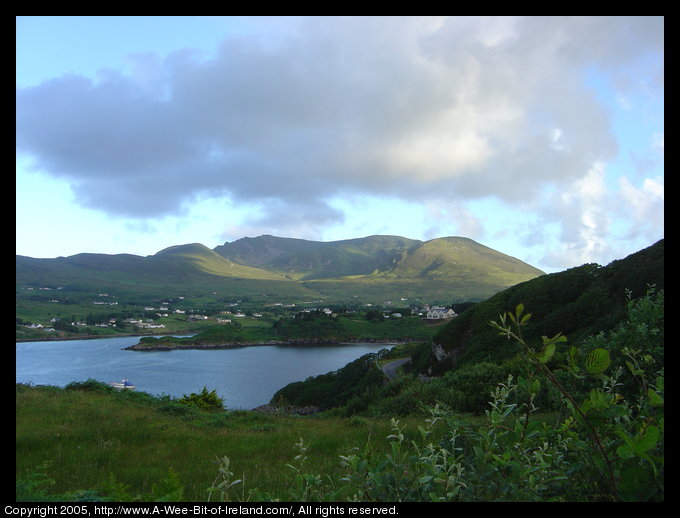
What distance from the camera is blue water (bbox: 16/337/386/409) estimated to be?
257ft

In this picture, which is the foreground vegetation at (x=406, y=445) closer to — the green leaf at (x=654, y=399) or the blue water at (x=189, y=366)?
the green leaf at (x=654, y=399)

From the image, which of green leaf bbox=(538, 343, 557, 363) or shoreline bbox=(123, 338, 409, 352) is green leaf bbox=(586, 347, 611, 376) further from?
shoreline bbox=(123, 338, 409, 352)

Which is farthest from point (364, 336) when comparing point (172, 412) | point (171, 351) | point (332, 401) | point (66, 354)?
point (172, 412)

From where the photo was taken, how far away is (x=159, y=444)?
11312mm

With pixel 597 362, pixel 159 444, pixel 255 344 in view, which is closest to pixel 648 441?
pixel 597 362

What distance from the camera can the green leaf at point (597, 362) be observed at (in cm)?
247

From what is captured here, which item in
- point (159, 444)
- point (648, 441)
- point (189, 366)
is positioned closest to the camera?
point (648, 441)

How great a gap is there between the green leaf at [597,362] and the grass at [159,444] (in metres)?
4.95

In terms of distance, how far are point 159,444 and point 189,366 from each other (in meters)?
101

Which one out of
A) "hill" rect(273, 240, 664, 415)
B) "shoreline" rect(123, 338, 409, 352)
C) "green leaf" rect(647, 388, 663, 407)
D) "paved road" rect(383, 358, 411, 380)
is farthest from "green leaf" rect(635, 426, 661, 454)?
"shoreline" rect(123, 338, 409, 352)

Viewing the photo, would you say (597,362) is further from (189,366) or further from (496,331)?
(189,366)
